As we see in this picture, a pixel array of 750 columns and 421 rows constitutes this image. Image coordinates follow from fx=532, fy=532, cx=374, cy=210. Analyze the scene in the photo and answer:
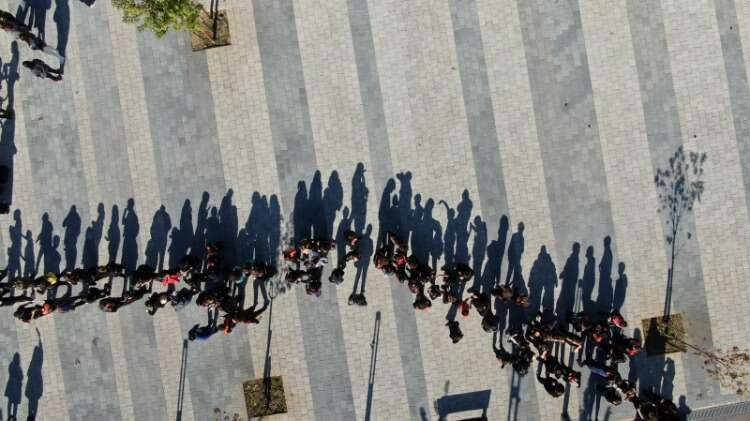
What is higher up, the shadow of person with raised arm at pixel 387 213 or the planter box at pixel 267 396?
the shadow of person with raised arm at pixel 387 213

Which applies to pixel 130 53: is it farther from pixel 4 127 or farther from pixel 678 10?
pixel 678 10

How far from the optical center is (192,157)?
17250 millimetres

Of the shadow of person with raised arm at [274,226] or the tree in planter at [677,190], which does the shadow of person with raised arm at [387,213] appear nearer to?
the shadow of person with raised arm at [274,226]

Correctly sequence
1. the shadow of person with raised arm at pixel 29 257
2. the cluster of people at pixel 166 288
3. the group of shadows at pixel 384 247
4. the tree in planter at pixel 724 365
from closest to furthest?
the cluster of people at pixel 166 288, the tree in planter at pixel 724 365, the group of shadows at pixel 384 247, the shadow of person with raised arm at pixel 29 257

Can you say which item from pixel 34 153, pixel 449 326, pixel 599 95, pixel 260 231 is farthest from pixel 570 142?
pixel 34 153

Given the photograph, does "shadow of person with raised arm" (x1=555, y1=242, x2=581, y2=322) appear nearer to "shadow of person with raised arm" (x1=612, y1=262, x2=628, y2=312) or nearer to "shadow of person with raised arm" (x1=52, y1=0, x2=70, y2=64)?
"shadow of person with raised arm" (x1=612, y1=262, x2=628, y2=312)

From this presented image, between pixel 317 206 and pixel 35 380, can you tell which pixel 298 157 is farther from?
pixel 35 380

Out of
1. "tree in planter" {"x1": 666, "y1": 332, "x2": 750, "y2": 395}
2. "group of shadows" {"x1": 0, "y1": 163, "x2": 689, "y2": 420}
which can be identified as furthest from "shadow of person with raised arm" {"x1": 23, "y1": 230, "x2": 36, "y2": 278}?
"tree in planter" {"x1": 666, "y1": 332, "x2": 750, "y2": 395}

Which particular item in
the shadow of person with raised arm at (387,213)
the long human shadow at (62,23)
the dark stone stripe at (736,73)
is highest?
the long human shadow at (62,23)

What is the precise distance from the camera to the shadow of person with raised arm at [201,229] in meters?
17.3

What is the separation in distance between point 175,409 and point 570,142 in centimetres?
1534

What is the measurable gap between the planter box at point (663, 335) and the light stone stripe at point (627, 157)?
0.98ft

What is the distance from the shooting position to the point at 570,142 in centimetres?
1706

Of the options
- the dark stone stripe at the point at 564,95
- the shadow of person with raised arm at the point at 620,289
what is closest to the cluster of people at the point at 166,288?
the dark stone stripe at the point at 564,95
